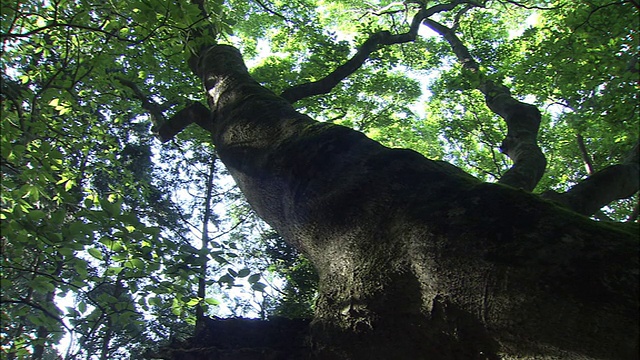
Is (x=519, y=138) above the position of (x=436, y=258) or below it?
above

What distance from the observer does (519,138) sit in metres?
4.58

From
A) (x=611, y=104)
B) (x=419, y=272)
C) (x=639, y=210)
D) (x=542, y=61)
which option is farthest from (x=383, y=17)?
(x=419, y=272)

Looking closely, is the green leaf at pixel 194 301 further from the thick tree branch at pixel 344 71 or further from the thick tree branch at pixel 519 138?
the thick tree branch at pixel 344 71

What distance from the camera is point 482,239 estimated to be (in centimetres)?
148

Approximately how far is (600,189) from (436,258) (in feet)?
8.35

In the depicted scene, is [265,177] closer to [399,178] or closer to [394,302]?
[399,178]

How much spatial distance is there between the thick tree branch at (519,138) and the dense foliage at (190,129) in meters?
0.41

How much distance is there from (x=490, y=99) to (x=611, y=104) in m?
2.13

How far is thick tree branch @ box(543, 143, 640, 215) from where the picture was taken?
10.4ft

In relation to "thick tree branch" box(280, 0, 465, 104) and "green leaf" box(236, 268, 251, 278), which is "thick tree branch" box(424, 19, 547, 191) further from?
"green leaf" box(236, 268, 251, 278)

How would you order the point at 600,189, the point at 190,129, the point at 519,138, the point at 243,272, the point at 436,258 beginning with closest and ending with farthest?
the point at 436,258
the point at 243,272
the point at 600,189
the point at 519,138
the point at 190,129

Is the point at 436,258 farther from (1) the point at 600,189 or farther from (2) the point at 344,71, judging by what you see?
(2) the point at 344,71

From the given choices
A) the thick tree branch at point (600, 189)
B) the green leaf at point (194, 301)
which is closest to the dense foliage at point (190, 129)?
the green leaf at point (194, 301)

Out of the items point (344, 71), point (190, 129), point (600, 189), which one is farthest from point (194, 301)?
point (190, 129)
